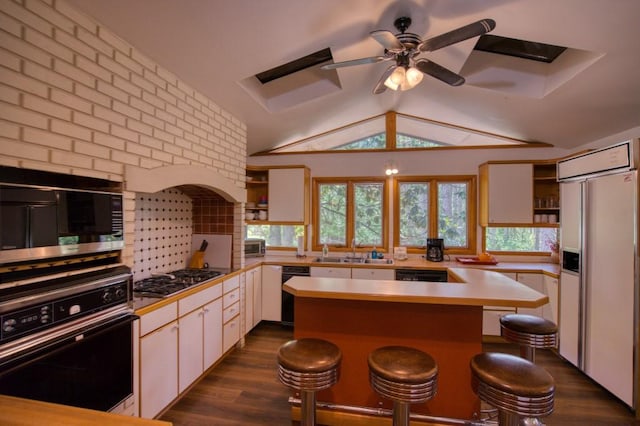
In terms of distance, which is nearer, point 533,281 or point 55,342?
point 55,342

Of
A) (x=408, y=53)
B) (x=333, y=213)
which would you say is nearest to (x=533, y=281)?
(x=333, y=213)

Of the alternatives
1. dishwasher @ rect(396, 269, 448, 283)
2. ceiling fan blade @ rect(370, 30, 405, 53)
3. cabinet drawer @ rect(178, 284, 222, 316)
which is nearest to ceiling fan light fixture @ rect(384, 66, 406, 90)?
ceiling fan blade @ rect(370, 30, 405, 53)

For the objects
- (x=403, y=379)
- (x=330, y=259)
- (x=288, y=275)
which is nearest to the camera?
(x=403, y=379)

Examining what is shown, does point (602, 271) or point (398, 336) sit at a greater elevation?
point (602, 271)

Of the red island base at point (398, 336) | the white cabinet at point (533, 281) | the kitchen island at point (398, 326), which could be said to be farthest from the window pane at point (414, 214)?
the red island base at point (398, 336)

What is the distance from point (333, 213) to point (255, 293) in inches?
66.0

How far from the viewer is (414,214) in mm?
4332

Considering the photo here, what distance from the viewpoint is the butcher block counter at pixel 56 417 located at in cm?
80

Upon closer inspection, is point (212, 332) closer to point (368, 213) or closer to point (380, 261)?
point (380, 261)

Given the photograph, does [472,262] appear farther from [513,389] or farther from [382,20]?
[382,20]

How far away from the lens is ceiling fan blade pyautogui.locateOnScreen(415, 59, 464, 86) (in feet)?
6.55

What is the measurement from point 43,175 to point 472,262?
13.6 ft

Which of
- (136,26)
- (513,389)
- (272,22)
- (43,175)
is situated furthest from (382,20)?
(513,389)

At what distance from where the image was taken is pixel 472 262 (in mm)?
3789
